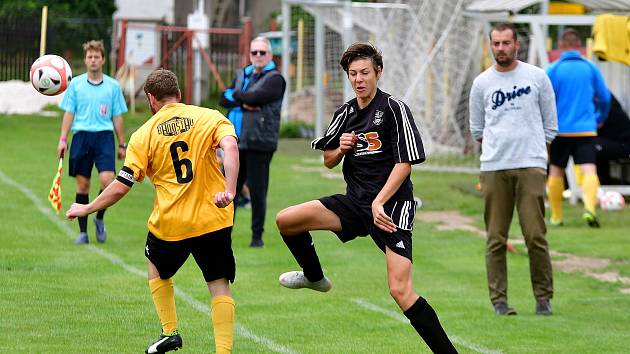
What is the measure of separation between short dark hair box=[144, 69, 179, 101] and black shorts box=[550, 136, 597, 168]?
8.44m

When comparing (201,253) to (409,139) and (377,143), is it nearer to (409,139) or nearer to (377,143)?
(377,143)

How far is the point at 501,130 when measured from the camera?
997 cm

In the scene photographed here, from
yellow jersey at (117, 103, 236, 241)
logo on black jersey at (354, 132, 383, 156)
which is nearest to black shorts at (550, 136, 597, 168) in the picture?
logo on black jersey at (354, 132, 383, 156)

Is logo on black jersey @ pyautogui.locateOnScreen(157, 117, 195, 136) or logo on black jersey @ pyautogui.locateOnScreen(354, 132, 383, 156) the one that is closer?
logo on black jersey @ pyautogui.locateOnScreen(157, 117, 195, 136)

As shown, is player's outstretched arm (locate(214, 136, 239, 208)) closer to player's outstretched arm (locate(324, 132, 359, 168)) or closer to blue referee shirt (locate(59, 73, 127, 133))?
player's outstretched arm (locate(324, 132, 359, 168))

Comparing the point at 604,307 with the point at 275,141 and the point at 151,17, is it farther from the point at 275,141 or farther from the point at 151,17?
the point at 151,17

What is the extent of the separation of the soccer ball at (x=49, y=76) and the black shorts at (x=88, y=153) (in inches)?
79.4

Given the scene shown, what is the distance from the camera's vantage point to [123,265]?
12125 mm

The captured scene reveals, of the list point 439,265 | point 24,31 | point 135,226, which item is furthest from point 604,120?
point 24,31

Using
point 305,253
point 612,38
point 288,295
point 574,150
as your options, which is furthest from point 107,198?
point 612,38

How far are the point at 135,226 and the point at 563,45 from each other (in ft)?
17.9

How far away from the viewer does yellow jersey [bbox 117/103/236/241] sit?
24.4 ft

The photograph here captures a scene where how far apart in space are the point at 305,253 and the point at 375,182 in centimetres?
74

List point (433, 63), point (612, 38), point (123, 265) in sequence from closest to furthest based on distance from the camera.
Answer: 1. point (123, 265)
2. point (612, 38)
3. point (433, 63)
